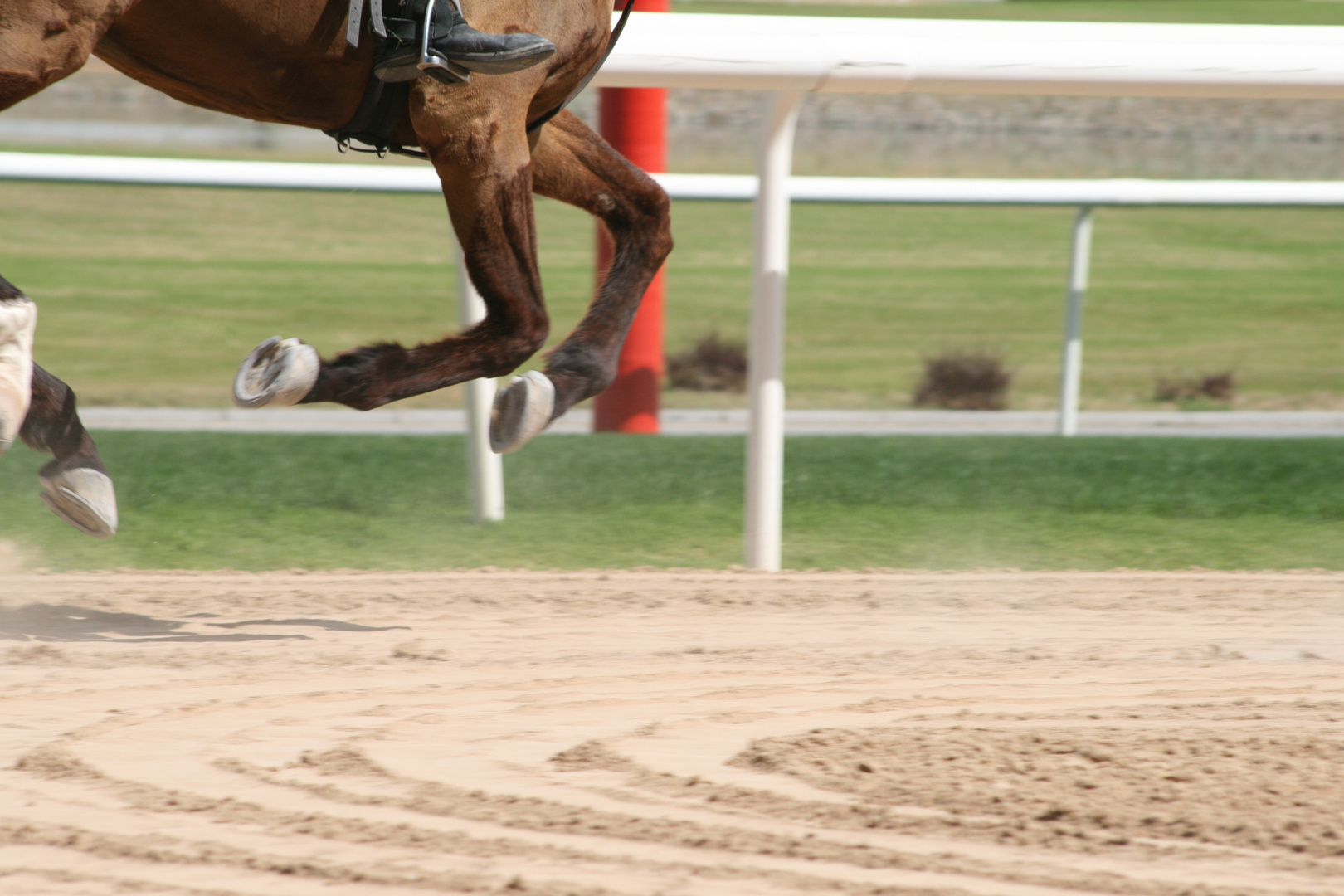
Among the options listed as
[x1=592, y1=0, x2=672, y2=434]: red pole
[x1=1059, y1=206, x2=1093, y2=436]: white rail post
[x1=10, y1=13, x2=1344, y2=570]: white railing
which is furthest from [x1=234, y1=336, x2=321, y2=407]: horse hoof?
[x1=1059, y1=206, x2=1093, y2=436]: white rail post

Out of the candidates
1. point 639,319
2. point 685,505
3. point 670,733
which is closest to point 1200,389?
point 639,319

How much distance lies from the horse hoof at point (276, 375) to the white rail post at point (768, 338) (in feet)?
4.43

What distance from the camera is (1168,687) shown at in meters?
2.76

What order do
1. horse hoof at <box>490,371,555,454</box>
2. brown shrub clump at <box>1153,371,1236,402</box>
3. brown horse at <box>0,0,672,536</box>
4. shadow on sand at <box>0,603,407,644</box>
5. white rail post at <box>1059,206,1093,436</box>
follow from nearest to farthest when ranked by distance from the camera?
brown horse at <box>0,0,672,536</box> → horse hoof at <box>490,371,555,454</box> → shadow on sand at <box>0,603,407,644</box> → white rail post at <box>1059,206,1093,436</box> → brown shrub clump at <box>1153,371,1236,402</box>

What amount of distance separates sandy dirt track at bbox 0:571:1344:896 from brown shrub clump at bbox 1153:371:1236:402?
5881 millimetres

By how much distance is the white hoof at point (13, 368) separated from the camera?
2508 millimetres

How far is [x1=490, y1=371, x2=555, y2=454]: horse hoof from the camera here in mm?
2836

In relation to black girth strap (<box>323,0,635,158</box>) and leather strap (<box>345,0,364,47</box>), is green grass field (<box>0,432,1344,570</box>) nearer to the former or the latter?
black girth strap (<box>323,0,635,158</box>)

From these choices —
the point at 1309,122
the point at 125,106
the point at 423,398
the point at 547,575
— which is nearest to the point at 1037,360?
the point at 423,398

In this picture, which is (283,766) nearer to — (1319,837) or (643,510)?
(1319,837)

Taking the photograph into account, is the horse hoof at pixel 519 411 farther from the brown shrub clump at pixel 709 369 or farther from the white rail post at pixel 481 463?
the brown shrub clump at pixel 709 369

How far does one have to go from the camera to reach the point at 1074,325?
21.7 feet

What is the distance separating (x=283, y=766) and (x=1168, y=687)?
1.65 metres

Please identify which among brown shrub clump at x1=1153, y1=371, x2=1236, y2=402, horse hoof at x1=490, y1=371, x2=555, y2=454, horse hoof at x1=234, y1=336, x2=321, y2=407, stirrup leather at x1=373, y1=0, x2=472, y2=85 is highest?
stirrup leather at x1=373, y1=0, x2=472, y2=85
